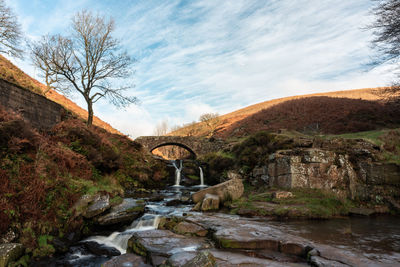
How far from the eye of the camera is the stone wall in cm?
829

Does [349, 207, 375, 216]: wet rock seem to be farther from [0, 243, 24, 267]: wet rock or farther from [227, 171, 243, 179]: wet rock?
[0, 243, 24, 267]: wet rock

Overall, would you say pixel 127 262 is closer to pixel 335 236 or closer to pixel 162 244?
pixel 162 244

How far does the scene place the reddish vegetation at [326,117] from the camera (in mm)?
20641

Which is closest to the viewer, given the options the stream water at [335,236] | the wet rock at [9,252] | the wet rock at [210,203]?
the wet rock at [9,252]

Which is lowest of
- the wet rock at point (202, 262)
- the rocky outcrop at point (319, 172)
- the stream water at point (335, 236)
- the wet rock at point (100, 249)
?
the wet rock at point (100, 249)

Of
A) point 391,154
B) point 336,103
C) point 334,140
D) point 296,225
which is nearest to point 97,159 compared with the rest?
point 296,225

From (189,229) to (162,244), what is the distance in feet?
3.71

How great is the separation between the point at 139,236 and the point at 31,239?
7.61 feet

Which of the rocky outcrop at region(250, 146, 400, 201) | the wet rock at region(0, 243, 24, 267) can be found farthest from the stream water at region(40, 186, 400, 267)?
the rocky outcrop at region(250, 146, 400, 201)

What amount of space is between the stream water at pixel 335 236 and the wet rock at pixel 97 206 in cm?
64

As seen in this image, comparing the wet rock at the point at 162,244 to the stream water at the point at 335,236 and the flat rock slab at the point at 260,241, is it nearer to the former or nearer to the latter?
the flat rock slab at the point at 260,241

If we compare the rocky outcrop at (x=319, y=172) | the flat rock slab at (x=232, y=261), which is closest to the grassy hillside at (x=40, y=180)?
the flat rock slab at (x=232, y=261)

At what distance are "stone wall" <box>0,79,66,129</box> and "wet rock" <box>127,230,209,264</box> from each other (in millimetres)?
7224

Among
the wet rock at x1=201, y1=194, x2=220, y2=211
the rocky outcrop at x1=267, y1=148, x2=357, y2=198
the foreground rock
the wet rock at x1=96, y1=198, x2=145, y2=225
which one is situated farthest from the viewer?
the foreground rock
